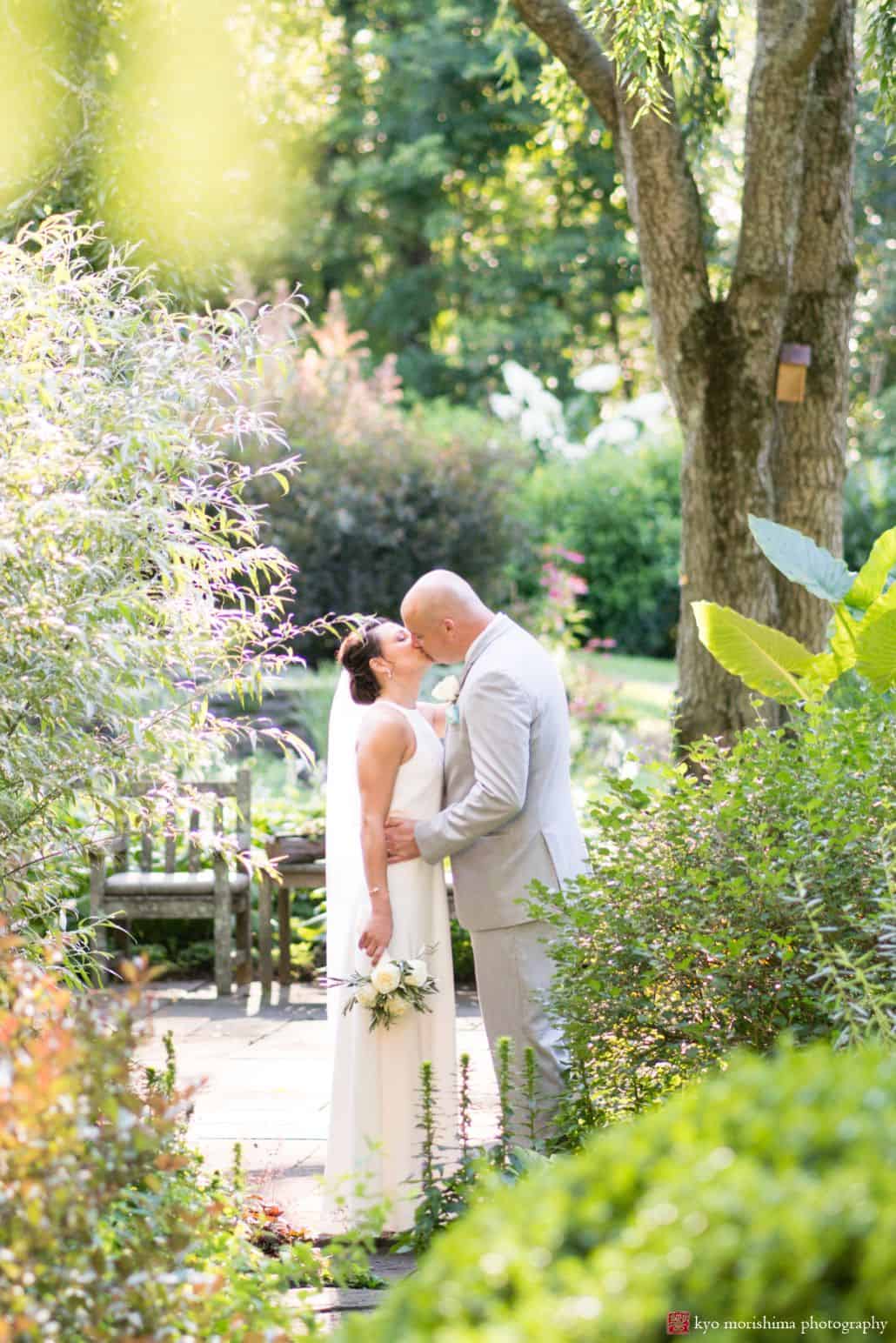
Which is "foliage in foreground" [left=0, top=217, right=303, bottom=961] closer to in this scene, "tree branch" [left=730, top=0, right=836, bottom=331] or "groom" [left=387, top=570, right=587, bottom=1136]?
"groom" [left=387, top=570, right=587, bottom=1136]

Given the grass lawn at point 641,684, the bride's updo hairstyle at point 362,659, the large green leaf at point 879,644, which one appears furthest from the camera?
the grass lawn at point 641,684

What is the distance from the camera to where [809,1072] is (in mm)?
1992

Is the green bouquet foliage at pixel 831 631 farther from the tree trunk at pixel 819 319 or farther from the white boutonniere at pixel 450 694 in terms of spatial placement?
the white boutonniere at pixel 450 694

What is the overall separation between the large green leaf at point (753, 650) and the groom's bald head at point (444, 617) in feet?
5.42

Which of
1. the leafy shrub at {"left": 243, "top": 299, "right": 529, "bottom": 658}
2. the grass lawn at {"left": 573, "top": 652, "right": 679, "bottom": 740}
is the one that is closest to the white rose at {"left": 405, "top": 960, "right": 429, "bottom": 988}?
the grass lawn at {"left": 573, "top": 652, "right": 679, "bottom": 740}

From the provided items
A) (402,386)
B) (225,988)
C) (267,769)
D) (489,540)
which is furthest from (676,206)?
(402,386)

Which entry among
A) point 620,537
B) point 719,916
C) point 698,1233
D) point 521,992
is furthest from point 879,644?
point 620,537

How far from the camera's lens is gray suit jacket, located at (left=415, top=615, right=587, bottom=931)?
4.60 meters

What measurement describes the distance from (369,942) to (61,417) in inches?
73.2

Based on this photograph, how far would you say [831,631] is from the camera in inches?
259

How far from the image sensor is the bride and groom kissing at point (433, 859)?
4684mm

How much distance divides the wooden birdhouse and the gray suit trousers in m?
3.83

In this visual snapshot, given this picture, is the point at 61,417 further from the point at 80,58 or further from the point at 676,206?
the point at 80,58

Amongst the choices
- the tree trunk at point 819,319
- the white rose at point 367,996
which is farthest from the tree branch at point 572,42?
the white rose at point 367,996
